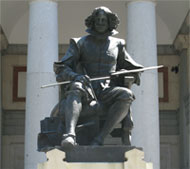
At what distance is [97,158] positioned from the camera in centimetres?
1144

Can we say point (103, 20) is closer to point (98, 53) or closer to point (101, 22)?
point (101, 22)

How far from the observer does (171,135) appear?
3819cm

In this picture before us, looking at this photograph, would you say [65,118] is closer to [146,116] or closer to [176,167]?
[146,116]

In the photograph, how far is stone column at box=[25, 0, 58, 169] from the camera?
93.1 ft

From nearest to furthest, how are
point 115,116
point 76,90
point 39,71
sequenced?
point 76,90 → point 115,116 → point 39,71

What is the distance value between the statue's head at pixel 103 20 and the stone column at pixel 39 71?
1554 cm

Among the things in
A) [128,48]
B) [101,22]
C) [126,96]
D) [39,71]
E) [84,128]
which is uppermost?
[128,48]

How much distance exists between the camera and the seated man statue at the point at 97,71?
1200 cm

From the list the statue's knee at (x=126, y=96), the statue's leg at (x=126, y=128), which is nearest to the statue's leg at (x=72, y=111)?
the statue's knee at (x=126, y=96)

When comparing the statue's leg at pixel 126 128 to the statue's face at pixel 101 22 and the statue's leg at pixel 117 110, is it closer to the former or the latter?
the statue's leg at pixel 117 110

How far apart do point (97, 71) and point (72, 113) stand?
3.89ft

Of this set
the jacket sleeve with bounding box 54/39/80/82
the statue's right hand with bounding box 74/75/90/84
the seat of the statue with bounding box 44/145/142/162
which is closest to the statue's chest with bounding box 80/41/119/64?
the jacket sleeve with bounding box 54/39/80/82

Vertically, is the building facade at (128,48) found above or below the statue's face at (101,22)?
above

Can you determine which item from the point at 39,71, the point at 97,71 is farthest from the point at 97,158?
the point at 39,71
